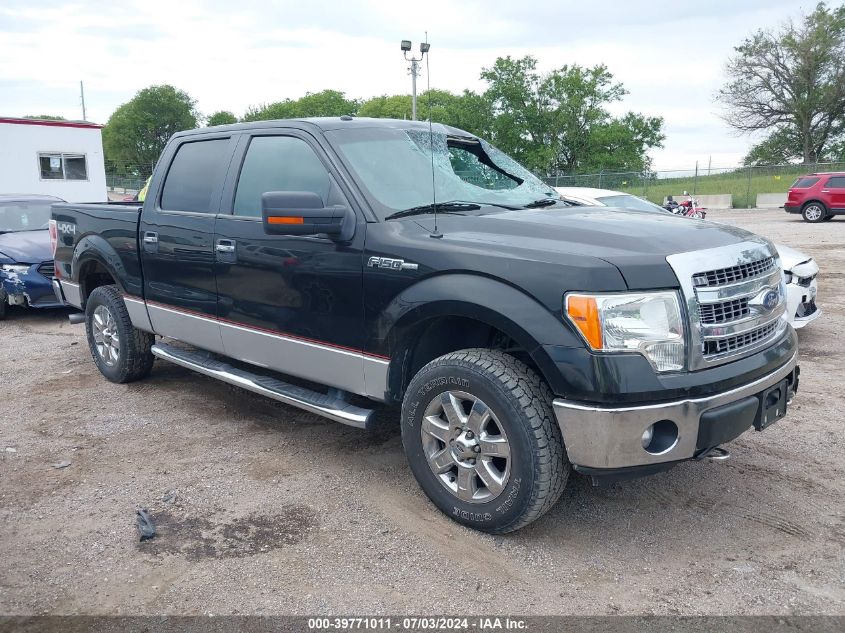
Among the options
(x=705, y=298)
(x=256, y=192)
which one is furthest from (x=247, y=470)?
(x=705, y=298)

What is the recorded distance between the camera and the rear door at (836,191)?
23328 mm

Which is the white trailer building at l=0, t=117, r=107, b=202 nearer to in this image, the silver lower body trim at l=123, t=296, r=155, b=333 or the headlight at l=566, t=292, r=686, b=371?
the silver lower body trim at l=123, t=296, r=155, b=333

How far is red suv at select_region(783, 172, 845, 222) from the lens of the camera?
2342 centimetres

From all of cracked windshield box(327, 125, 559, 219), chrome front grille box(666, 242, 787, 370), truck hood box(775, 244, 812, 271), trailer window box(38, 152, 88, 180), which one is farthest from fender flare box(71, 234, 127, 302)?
trailer window box(38, 152, 88, 180)

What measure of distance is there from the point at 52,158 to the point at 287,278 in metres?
26.4

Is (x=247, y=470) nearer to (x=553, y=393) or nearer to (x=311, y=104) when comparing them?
(x=553, y=393)

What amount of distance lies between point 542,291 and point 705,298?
2.27 feet

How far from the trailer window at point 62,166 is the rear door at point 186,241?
24.1 m

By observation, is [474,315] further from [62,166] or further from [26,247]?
[62,166]

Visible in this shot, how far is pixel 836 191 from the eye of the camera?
2347 cm

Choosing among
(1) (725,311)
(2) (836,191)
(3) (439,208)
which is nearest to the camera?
(1) (725,311)

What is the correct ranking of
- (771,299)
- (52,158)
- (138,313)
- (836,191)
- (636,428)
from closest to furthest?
(636,428)
(771,299)
(138,313)
(836,191)
(52,158)

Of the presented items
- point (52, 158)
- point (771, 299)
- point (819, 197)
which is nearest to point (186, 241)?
point (771, 299)

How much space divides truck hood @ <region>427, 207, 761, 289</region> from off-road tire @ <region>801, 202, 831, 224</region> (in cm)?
2309
